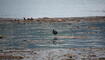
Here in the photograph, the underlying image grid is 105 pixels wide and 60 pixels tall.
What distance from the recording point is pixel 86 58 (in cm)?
2827

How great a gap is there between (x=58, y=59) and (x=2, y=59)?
7360 millimetres

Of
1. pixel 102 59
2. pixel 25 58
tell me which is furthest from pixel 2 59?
pixel 102 59

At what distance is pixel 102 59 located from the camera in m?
27.9

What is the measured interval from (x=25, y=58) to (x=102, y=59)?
1029 cm

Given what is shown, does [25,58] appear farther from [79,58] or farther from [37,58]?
[79,58]

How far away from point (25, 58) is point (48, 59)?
3387 millimetres

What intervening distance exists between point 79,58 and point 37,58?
5.67 metres

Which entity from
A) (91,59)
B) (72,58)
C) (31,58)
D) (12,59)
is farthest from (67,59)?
(12,59)

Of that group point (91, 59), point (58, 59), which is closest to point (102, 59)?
point (91, 59)

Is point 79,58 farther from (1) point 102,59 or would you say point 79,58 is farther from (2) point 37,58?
(2) point 37,58

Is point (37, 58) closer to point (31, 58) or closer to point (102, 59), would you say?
point (31, 58)

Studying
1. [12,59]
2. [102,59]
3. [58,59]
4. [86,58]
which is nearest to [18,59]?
[12,59]

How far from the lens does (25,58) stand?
28.9m

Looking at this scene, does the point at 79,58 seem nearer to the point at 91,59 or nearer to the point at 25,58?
the point at 91,59
